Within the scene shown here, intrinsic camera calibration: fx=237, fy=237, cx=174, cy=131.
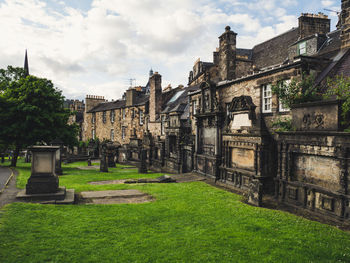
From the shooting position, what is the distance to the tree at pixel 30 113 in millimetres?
19625

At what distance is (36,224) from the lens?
6.44 meters

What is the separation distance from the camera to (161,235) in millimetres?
6242

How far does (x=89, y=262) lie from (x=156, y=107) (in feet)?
84.0

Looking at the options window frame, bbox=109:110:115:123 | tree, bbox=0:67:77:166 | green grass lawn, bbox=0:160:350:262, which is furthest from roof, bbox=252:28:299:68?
window frame, bbox=109:110:115:123

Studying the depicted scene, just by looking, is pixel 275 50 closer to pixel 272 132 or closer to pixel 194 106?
pixel 194 106

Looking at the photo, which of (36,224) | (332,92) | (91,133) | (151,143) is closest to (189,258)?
(36,224)

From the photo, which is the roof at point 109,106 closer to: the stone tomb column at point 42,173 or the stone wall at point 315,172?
the stone tomb column at point 42,173

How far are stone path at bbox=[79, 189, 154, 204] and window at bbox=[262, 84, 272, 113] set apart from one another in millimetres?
7548

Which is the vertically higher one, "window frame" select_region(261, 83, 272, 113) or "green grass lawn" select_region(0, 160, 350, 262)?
"window frame" select_region(261, 83, 272, 113)

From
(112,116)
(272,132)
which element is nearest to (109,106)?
(112,116)

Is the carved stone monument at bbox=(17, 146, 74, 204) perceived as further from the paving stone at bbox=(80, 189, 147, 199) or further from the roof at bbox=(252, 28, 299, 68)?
the roof at bbox=(252, 28, 299, 68)

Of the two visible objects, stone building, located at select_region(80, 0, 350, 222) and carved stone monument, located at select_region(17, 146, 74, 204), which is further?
carved stone monument, located at select_region(17, 146, 74, 204)

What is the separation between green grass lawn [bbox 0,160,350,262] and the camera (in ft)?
17.0

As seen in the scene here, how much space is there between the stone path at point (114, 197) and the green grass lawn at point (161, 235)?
109 centimetres
